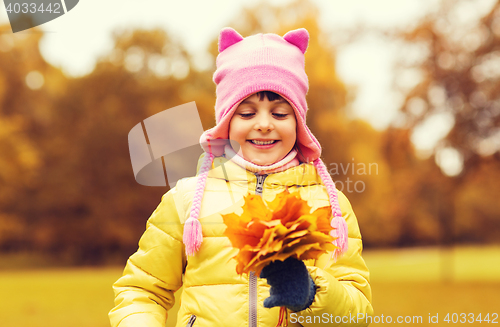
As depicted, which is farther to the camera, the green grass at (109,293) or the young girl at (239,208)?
the green grass at (109,293)

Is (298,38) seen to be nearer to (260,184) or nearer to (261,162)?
(261,162)

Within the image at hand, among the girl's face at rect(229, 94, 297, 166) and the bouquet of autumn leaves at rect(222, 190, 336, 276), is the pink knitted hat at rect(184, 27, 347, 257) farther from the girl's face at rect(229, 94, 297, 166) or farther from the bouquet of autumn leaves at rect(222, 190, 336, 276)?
the bouquet of autumn leaves at rect(222, 190, 336, 276)

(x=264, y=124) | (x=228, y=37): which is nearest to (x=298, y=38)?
(x=228, y=37)

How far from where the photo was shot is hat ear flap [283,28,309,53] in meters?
2.63

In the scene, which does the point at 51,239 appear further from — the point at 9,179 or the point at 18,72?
the point at 18,72

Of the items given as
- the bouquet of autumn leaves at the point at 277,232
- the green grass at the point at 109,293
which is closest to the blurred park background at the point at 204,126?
the green grass at the point at 109,293

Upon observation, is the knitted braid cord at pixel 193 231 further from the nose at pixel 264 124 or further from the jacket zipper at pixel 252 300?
the nose at pixel 264 124

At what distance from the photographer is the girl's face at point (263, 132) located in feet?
7.95

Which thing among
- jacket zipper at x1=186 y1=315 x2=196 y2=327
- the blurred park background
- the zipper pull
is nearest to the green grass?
the blurred park background

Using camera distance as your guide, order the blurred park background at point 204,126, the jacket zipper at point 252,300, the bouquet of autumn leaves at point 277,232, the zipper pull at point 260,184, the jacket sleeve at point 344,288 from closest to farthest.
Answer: the bouquet of autumn leaves at point 277,232, the jacket sleeve at point 344,288, the jacket zipper at point 252,300, the zipper pull at point 260,184, the blurred park background at point 204,126

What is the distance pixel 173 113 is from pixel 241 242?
2.81 metres

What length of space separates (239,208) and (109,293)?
10.2 metres

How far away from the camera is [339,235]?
2279 mm

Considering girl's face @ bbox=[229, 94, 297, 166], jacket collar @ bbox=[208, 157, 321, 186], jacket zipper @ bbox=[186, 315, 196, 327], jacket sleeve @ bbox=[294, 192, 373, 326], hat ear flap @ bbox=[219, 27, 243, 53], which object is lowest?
jacket zipper @ bbox=[186, 315, 196, 327]
